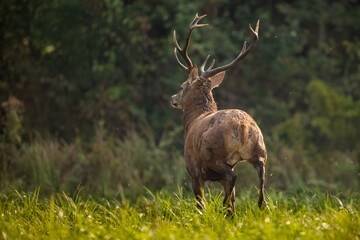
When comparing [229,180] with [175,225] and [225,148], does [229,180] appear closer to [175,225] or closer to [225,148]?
[225,148]

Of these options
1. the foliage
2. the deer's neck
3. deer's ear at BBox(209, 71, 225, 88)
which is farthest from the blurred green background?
the deer's neck

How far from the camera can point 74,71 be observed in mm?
12656

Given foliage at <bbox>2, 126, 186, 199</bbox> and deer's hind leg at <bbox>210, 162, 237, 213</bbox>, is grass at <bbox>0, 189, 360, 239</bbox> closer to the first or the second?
deer's hind leg at <bbox>210, 162, 237, 213</bbox>

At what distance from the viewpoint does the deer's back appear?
5125mm

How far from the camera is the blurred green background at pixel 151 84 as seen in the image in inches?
415

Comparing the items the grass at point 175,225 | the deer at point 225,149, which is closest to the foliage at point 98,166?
the deer at point 225,149

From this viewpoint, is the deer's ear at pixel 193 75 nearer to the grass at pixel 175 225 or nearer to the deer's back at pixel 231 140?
the deer's back at pixel 231 140

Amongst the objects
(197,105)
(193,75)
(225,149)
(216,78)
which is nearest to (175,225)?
(225,149)

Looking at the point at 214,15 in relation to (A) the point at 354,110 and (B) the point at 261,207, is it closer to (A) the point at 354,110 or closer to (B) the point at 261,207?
(A) the point at 354,110

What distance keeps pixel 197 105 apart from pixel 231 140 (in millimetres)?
1456

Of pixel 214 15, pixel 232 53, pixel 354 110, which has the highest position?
pixel 214 15

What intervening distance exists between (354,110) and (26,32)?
813 centimetres

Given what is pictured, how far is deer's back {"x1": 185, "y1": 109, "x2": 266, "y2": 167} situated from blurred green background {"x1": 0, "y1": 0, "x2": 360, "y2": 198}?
4710 mm

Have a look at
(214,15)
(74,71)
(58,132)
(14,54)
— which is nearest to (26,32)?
(14,54)
